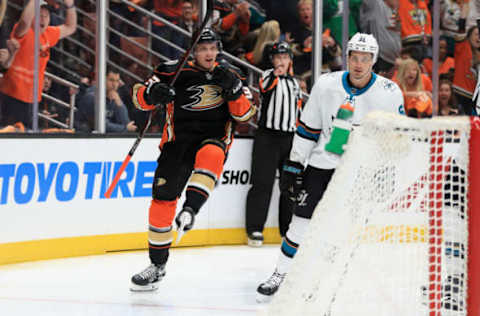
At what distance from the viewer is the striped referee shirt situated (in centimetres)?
618

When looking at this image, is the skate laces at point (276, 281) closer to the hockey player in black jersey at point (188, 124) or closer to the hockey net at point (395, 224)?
the hockey player in black jersey at point (188, 124)

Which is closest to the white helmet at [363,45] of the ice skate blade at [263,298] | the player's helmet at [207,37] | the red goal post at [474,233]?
the player's helmet at [207,37]

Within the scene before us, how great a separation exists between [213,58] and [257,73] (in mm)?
2448

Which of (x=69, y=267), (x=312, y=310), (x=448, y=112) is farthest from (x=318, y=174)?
(x=448, y=112)

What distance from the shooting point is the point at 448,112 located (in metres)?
7.56

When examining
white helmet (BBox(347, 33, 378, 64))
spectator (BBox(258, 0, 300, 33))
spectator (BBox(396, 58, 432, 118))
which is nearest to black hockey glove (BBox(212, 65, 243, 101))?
white helmet (BBox(347, 33, 378, 64))

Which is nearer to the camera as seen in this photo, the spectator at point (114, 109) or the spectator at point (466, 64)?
the spectator at point (114, 109)

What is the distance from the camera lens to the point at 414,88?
744 centimetres

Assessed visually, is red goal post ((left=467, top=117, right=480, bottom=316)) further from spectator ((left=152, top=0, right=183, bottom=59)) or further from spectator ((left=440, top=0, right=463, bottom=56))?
spectator ((left=440, top=0, right=463, bottom=56))

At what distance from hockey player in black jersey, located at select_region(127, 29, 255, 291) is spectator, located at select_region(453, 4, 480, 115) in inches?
146

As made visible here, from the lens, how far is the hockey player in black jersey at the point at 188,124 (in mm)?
4328

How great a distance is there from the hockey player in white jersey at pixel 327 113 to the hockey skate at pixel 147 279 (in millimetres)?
857

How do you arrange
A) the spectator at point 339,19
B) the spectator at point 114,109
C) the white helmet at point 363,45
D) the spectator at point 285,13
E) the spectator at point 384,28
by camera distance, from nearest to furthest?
the white helmet at point 363,45 → the spectator at point 114,109 → the spectator at point 285,13 → the spectator at point 339,19 → the spectator at point 384,28

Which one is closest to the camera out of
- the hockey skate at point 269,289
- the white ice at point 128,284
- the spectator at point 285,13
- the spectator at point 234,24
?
the white ice at point 128,284
